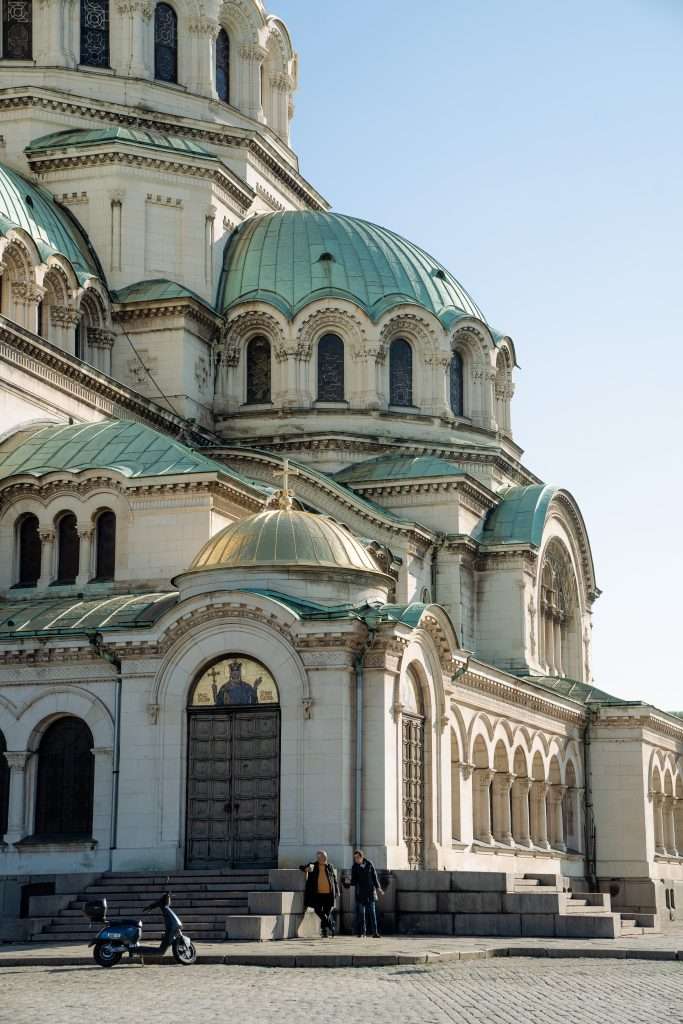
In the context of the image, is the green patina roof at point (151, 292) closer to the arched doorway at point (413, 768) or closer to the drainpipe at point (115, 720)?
the drainpipe at point (115, 720)

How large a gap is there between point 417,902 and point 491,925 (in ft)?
4.59

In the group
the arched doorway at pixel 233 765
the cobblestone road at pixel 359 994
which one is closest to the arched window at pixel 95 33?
the arched doorway at pixel 233 765

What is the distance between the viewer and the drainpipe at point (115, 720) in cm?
2936

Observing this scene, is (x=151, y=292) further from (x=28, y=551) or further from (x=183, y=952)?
(x=183, y=952)

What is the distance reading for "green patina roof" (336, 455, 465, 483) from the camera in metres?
44.1

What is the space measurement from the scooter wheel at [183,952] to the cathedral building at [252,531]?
669 cm

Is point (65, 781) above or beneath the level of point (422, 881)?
above

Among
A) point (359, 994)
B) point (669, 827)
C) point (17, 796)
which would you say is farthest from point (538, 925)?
point (669, 827)

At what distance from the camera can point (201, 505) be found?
34.5 meters

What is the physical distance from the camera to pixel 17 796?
1202 inches

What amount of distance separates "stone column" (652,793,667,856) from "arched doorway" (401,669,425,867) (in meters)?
14.3

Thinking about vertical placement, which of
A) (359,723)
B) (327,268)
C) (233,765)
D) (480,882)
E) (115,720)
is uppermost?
(327,268)

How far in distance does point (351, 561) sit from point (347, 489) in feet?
39.7

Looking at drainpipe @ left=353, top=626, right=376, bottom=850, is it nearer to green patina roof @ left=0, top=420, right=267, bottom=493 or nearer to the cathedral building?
the cathedral building
